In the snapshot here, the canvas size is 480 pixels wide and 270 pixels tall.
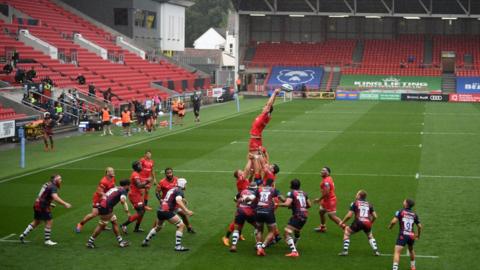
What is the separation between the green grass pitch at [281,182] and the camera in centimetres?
1744

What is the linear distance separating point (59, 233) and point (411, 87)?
2543 inches

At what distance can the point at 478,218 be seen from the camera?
21.3 meters

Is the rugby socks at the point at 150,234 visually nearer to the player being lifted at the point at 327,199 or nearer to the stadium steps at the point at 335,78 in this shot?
the player being lifted at the point at 327,199

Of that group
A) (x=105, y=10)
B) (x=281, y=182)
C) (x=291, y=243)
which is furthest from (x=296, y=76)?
(x=291, y=243)

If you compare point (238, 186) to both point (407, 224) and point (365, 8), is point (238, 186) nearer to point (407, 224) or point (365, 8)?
point (407, 224)

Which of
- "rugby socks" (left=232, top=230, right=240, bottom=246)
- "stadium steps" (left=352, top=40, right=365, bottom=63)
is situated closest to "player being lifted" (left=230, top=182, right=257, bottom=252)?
"rugby socks" (left=232, top=230, right=240, bottom=246)

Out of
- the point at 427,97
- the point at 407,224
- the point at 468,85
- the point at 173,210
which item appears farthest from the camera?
the point at 468,85

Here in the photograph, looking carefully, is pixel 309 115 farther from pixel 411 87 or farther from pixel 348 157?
pixel 411 87

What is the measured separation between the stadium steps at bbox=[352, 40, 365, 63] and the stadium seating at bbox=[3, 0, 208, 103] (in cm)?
2134

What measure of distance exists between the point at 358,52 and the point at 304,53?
5893 millimetres

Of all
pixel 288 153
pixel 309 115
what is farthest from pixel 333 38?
pixel 288 153

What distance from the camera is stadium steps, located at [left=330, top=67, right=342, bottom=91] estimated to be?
268 ft

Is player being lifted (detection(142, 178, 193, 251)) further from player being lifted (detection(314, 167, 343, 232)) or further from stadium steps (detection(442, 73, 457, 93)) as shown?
stadium steps (detection(442, 73, 457, 93))

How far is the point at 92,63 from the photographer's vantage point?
60.2 m
